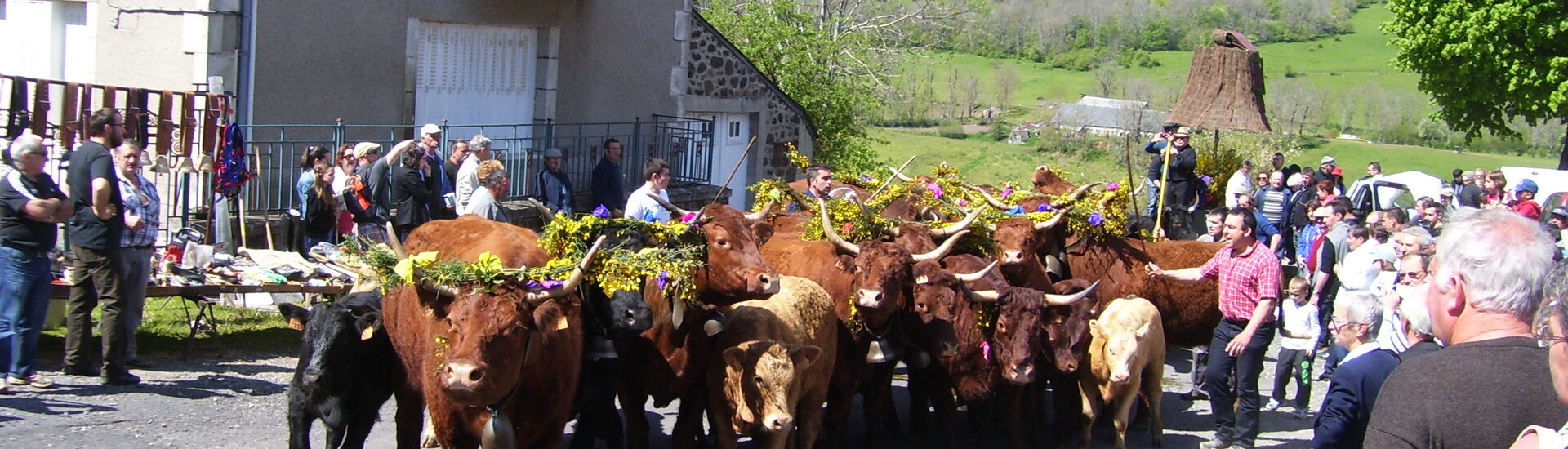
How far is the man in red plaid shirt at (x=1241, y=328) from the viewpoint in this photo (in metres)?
8.56

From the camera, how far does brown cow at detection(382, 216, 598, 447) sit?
19.5 ft

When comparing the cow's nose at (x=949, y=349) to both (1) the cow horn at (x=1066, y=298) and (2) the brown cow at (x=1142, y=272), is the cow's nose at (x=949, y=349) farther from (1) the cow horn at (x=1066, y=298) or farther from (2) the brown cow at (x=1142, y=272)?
(2) the brown cow at (x=1142, y=272)

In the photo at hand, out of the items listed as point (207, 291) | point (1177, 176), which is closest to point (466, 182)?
point (207, 291)

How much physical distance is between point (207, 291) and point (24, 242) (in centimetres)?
148

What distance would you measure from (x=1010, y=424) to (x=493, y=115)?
29.7ft

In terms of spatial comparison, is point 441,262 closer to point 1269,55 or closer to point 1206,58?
point 1206,58

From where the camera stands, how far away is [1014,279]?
400 inches

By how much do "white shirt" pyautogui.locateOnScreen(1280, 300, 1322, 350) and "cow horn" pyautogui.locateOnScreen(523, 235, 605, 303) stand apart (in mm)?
5141

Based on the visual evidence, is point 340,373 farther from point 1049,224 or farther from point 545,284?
point 1049,224

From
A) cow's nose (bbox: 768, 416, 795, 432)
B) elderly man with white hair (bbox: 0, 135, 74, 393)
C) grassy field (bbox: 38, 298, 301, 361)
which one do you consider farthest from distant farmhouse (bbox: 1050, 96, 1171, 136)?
elderly man with white hair (bbox: 0, 135, 74, 393)

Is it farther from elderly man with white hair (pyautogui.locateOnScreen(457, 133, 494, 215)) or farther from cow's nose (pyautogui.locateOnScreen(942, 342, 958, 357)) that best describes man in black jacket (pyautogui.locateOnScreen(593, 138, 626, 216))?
cow's nose (pyautogui.locateOnScreen(942, 342, 958, 357))

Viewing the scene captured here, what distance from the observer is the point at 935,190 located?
1172cm

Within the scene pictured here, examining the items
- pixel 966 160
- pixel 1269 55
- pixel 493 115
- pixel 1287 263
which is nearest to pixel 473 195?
pixel 493 115

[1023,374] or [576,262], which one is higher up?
[576,262]
